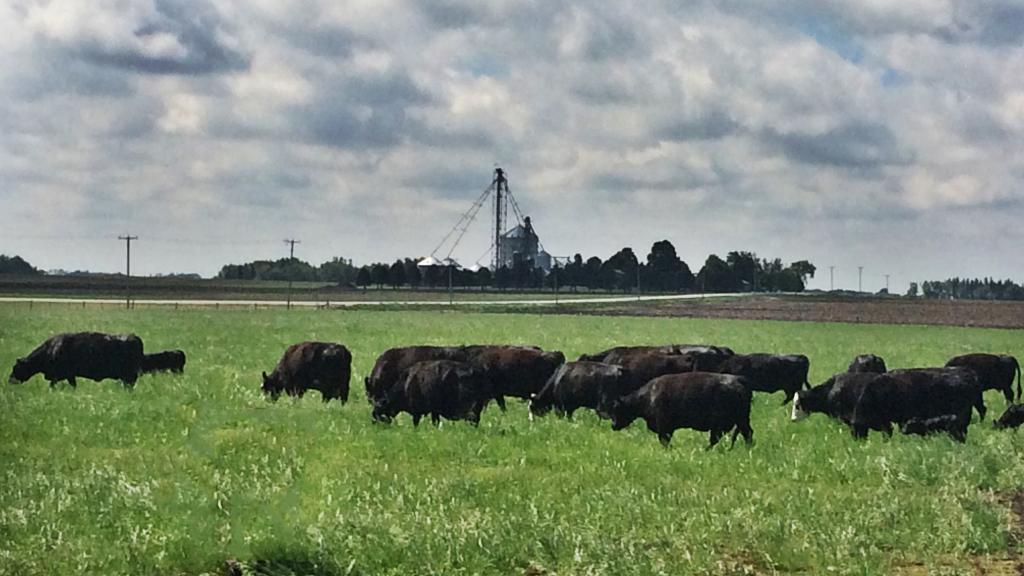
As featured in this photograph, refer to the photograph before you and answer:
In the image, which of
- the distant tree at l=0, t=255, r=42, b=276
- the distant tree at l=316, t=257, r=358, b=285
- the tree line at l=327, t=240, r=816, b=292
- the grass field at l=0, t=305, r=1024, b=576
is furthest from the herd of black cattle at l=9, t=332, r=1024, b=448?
the tree line at l=327, t=240, r=816, b=292

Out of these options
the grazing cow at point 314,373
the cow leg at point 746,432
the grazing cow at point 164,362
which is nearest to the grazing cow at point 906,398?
the cow leg at point 746,432

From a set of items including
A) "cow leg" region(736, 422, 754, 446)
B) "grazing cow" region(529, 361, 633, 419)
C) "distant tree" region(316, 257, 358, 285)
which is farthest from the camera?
"distant tree" region(316, 257, 358, 285)

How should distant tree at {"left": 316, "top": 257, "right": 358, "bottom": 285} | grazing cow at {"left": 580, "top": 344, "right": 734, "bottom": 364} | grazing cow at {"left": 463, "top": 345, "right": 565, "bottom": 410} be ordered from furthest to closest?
1. distant tree at {"left": 316, "top": 257, "right": 358, "bottom": 285}
2. grazing cow at {"left": 580, "top": 344, "right": 734, "bottom": 364}
3. grazing cow at {"left": 463, "top": 345, "right": 565, "bottom": 410}

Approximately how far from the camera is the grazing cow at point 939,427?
1792 cm

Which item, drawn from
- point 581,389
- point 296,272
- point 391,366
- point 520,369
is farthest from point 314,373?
point 296,272

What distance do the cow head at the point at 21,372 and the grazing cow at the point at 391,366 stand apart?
7592mm

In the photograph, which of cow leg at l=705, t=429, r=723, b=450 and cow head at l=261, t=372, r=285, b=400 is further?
cow head at l=261, t=372, r=285, b=400

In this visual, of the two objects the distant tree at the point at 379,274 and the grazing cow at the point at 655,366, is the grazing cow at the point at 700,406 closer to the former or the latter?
the grazing cow at the point at 655,366

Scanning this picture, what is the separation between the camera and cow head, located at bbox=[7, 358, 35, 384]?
23.6 metres

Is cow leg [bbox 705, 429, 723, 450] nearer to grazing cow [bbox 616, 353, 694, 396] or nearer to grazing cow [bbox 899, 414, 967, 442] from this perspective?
grazing cow [bbox 899, 414, 967, 442]

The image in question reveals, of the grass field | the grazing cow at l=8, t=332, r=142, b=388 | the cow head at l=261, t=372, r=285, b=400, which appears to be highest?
the grazing cow at l=8, t=332, r=142, b=388

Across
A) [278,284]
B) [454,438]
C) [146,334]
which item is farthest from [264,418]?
[278,284]

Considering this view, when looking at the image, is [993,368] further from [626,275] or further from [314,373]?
[626,275]

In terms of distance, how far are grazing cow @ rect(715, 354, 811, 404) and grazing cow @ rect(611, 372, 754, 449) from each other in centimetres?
907
